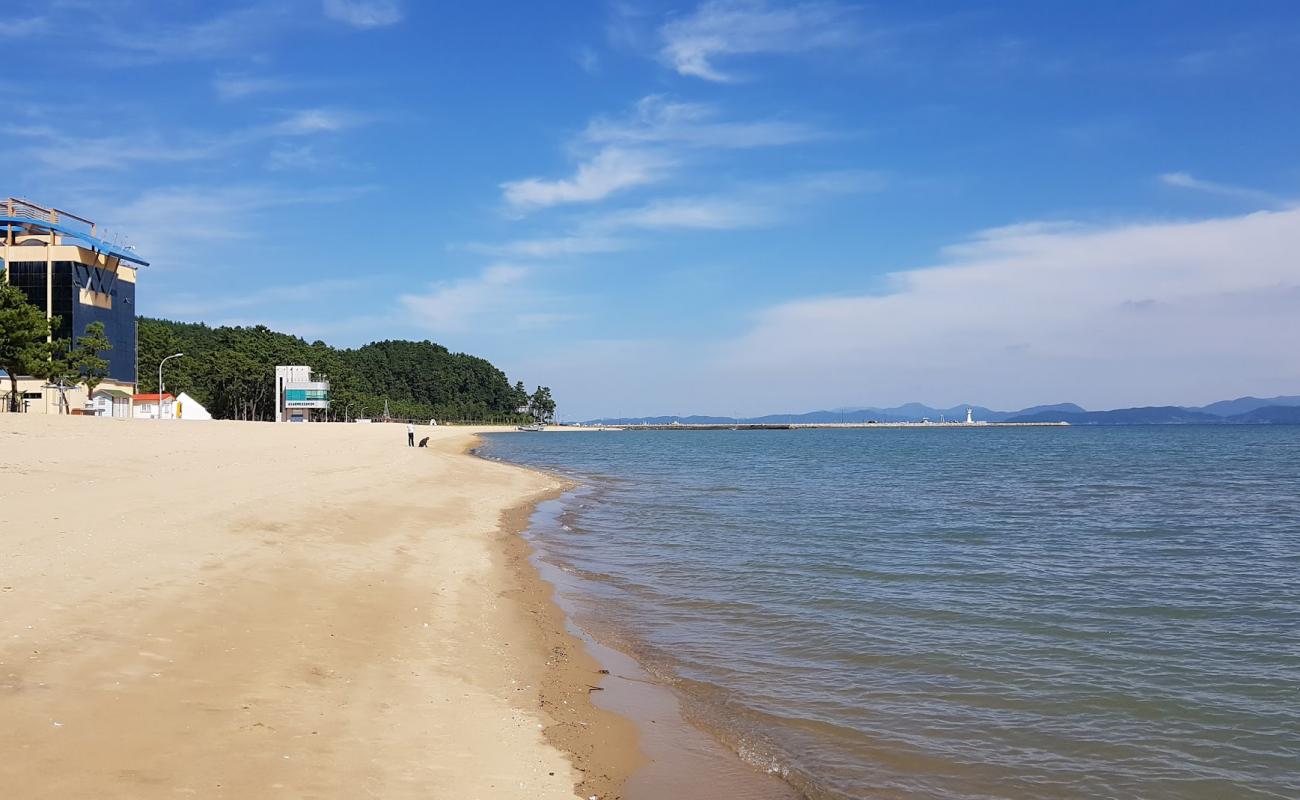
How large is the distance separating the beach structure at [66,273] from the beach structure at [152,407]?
4.45 feet

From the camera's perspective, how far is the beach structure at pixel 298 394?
3720 inches

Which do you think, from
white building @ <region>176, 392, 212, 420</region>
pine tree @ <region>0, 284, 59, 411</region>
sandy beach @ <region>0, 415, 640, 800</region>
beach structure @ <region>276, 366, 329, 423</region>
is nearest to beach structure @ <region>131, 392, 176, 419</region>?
white building @ <region>176, 392, 212, 420</region>

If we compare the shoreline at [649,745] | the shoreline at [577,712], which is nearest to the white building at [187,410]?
the shoreline at [577,712]

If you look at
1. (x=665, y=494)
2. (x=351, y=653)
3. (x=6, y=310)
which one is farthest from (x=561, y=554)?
(x=6, y=310)

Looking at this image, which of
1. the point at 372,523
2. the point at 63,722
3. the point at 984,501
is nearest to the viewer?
the point at 63,722

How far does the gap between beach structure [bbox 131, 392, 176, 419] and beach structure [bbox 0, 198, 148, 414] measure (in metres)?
1.36

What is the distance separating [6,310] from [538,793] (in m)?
50.6

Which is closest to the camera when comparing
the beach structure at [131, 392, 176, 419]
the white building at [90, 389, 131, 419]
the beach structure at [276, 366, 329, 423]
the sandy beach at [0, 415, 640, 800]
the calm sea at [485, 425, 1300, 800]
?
the sandy beach at [0, 415, 640, 800]

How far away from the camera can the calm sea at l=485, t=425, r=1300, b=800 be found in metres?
7.42

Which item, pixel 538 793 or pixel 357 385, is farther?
pixel 357 385

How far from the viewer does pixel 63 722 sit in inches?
221

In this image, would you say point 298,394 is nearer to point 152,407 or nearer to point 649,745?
point 152,407

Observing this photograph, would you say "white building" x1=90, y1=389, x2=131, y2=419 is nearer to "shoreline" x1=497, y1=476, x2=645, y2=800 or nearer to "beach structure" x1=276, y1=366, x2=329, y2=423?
"beach structure" x1=276, y1=366, x2=329, y2=423

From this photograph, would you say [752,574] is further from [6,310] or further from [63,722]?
[6,310]
